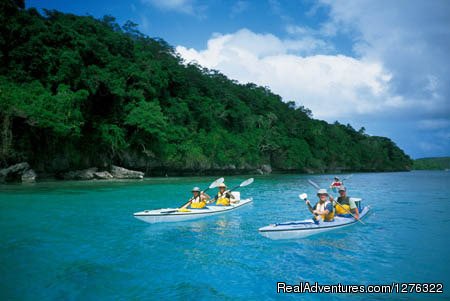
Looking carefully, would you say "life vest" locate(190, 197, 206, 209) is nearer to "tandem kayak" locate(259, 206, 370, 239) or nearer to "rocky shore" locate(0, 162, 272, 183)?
"tandem kayak" locate(259, 206, 370, 239)

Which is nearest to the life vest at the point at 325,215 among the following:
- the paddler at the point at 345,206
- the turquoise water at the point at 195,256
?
the turquoise water at the point at 195,256

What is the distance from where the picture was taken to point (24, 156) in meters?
24.0

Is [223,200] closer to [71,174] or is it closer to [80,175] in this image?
[80,175]

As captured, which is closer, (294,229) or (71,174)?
(294,229)

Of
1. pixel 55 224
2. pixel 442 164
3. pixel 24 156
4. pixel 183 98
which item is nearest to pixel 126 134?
pixel 24 156

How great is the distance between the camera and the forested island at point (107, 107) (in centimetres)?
2423

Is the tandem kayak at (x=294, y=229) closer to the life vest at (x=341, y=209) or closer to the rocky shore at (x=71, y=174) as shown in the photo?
the life vest at (x=341, y=209)

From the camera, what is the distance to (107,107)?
31422 millimetres

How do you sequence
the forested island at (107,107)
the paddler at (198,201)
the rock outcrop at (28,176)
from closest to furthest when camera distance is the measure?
the paddler at (198,201), the rock outcrop at (28,176), the forested island at (107,107)

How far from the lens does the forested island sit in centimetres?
2423

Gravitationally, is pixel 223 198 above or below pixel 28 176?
below

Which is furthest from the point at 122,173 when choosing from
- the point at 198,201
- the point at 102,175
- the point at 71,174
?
the point at 198,201

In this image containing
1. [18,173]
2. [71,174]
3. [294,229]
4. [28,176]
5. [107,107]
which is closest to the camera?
[294,229]

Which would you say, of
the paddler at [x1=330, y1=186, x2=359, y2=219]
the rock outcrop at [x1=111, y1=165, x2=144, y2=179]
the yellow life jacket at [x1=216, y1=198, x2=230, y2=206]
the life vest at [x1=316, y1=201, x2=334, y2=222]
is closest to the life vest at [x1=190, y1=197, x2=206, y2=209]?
the yellow life jacket at [x1=216, y1=198, x2=230, y2=206]
